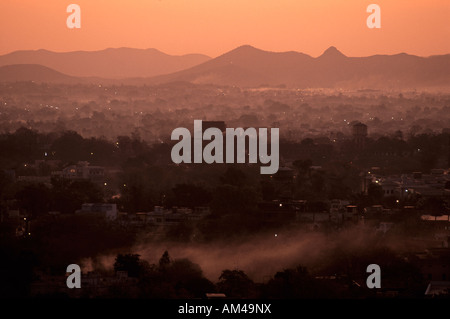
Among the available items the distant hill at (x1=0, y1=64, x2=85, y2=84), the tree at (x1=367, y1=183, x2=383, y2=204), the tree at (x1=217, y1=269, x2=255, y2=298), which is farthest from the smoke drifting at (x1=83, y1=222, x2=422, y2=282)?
the distant hill at (x1=0, y1=64, x2=85, y2=84)

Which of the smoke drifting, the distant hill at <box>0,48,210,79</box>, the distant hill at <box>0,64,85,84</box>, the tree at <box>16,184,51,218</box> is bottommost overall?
the smoke drifting

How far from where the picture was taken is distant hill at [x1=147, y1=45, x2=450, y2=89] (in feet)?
70.2

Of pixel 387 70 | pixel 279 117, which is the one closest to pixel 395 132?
pixel 387 70

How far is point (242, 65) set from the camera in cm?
2233

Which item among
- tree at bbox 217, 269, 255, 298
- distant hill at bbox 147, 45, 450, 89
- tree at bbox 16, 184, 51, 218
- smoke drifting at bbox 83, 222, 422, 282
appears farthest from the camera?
distant hill at bbox 147, 45, 450, 89

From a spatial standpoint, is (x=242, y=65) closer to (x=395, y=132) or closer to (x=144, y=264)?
(x=395, y=132)

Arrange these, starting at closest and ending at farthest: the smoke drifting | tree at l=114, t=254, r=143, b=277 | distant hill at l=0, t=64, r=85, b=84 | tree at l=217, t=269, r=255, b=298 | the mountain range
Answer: tree at l=217, t=269, r=255, b=298 < tree at l=114, t=254, r=143, b=277 < the smoke drifting < the mountain range < distant hill at l=0, t=64, r=85, b=84

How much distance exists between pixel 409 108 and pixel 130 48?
9.14m

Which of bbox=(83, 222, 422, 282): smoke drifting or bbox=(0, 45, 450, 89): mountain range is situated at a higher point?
bbox=(0, 45, 450, 89): mountain range

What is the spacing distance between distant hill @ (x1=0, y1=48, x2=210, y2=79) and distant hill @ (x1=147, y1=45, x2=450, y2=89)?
528mm

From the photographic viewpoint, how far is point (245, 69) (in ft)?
75.2

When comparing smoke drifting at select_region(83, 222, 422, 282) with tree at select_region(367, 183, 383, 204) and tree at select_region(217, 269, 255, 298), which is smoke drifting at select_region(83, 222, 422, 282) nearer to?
tree at select_region(217, 269, 255, 298)

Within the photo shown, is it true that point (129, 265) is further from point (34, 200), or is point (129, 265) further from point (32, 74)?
point (32, 74)

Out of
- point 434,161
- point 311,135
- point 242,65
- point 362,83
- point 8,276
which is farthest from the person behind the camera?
point 362,83
